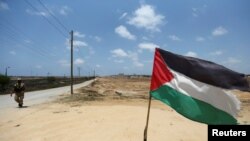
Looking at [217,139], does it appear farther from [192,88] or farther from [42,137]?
[42,137]

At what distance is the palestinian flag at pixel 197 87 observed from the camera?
5.22 metres

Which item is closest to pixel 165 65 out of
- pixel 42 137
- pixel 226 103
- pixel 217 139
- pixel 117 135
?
pixel 226 103

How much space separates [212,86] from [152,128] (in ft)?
19.6

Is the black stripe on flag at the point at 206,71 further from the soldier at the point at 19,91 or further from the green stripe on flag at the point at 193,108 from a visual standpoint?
the soldier at the point at 19,91

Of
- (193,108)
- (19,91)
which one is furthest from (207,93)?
(19,91)

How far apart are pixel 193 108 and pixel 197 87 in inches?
16.2

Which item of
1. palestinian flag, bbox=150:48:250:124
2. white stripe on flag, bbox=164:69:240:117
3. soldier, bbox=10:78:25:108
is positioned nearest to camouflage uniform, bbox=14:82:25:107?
soldier, bbox=10:78:25:108

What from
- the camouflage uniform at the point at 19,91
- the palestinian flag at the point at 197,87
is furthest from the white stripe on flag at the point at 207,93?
the camouflage uniform at the point at 19,91

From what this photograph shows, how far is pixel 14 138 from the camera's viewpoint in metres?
9.53

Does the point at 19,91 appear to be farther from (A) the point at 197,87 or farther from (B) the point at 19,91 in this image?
(A) the point at 197,87

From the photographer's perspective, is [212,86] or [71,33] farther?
[71,33]

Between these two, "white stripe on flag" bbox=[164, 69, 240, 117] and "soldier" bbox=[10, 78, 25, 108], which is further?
"soldier" bbox=[10, 78, 25, 108]

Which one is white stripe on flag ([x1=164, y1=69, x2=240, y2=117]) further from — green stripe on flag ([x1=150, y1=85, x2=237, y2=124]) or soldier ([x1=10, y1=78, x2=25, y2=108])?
soldier ([x1=10, y1=78, x2=25, y2=108])

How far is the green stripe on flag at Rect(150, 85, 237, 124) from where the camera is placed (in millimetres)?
5191
